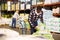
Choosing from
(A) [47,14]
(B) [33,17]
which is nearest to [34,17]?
(B) [33,17]

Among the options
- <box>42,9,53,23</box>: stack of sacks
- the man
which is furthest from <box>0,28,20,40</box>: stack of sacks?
<box>42,9,53,23</box>: stack of sacks

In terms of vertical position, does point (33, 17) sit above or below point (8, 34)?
above

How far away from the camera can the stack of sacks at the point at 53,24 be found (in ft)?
5.59

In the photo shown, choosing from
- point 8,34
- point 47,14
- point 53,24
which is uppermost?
point 47,14

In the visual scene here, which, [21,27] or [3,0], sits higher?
[3,0]

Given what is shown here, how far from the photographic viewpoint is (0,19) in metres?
1.82

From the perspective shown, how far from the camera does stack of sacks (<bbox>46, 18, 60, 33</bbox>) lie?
1.70 metres

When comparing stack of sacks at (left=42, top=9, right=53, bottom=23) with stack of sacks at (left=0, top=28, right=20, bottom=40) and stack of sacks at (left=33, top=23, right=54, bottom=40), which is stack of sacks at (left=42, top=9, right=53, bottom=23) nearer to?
stack of sacks at (left=33, top=23, right=54, bottom=40)

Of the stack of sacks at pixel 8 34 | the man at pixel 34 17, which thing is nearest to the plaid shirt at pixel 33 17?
the man at pixel 34 17

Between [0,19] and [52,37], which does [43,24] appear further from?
[0,19]

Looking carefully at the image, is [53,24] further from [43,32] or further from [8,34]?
[8,34]

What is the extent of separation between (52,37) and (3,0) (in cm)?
73

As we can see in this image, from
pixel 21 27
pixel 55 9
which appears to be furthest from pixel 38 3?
pixel 21 27

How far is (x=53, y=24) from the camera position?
174 centimetres
